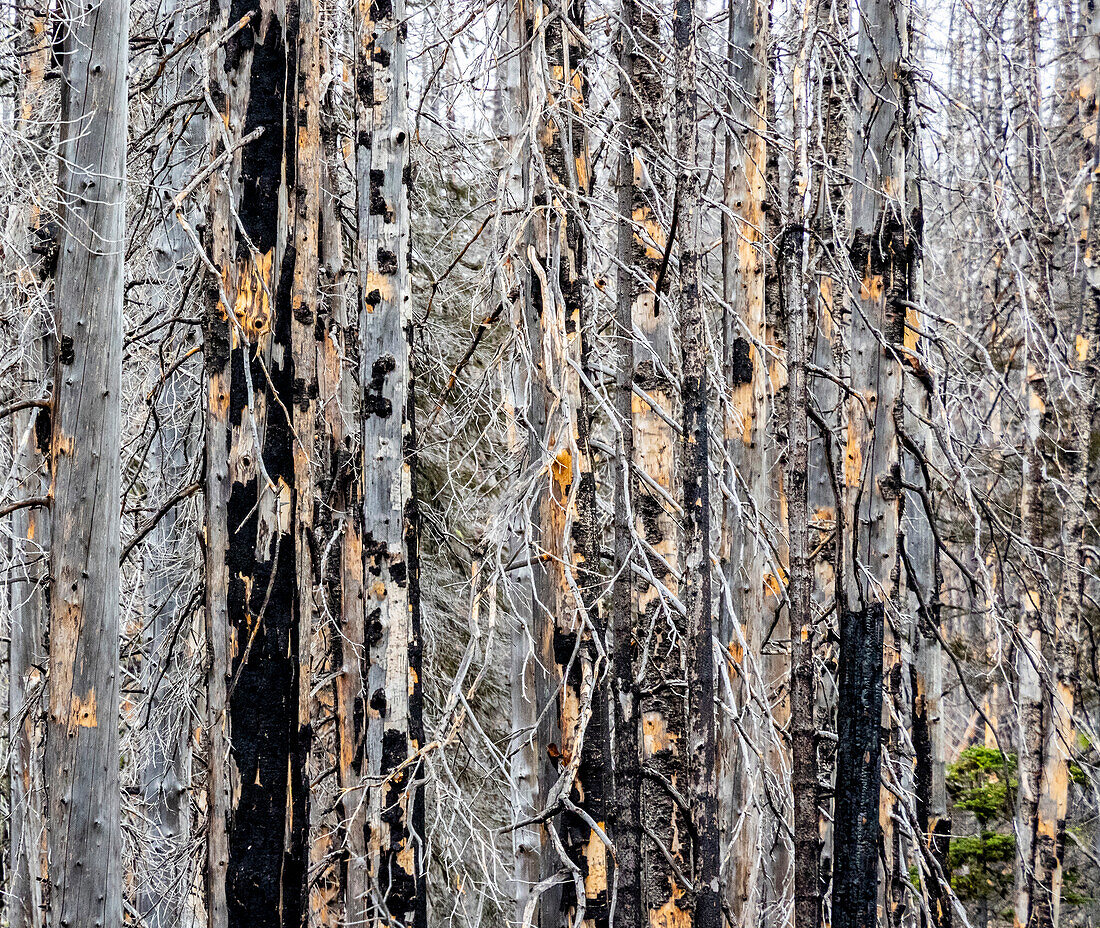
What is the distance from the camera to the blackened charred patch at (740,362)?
5543 millimetres

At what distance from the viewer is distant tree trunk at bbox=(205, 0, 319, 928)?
3.66 metres

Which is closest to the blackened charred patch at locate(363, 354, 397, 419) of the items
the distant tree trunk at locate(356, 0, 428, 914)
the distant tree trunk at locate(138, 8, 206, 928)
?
the distant tree trunk at locate(356, 0, 428, 914)

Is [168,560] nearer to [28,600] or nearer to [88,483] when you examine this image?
[28,600]

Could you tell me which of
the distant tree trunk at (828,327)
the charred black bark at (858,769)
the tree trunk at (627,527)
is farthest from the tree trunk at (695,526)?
the charred black bark at (858,769)

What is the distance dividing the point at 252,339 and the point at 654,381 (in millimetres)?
1755

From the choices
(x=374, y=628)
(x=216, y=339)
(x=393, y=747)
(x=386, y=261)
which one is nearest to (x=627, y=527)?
(x=216, y=339)

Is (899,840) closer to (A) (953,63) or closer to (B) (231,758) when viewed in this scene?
(B) (231,758)

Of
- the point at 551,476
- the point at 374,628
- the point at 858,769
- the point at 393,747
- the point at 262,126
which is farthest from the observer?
the point at 374,628

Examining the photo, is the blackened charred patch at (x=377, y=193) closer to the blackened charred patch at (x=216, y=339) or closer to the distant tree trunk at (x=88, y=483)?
the distant tree trunk at (x=88, y=483)

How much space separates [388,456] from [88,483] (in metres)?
1.77

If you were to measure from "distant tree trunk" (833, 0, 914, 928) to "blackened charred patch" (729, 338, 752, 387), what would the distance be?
92 cm

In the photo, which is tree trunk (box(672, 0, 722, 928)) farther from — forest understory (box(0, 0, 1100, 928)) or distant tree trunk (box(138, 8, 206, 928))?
distant tree trunk (box(138, 8, 206, 928))

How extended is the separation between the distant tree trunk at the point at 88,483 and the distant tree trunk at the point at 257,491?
3.05 feet

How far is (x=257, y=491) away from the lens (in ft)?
12.6
